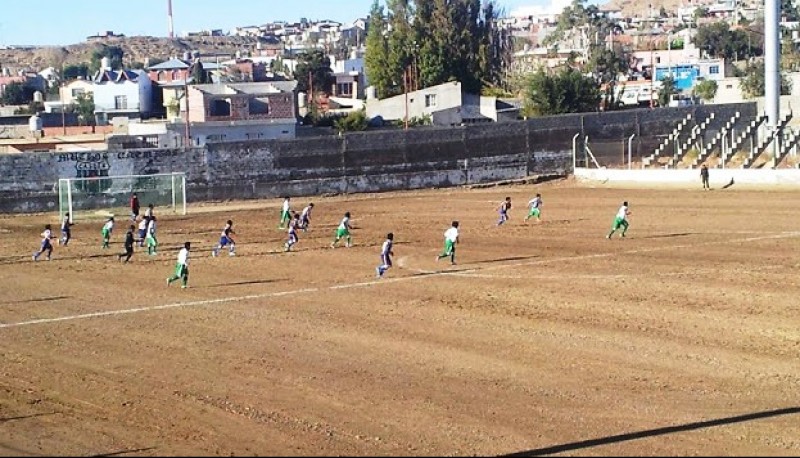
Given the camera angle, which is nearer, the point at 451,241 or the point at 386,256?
the point at 386,256

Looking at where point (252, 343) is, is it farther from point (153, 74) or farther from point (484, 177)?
point (153, 74)

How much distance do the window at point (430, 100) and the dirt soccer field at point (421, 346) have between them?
43.2 m

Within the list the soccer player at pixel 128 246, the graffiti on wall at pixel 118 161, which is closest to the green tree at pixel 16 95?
the graffiti on wall at pixel 118 161

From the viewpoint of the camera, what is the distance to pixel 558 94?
79562mm

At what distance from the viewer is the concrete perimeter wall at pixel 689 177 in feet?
160

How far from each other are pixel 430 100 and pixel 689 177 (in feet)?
106

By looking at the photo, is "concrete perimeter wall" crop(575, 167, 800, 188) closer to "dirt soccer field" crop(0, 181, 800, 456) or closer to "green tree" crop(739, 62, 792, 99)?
"dirt soccer field" crop(0, 181, 800, 456)

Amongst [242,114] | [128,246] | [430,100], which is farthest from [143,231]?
[430,100]

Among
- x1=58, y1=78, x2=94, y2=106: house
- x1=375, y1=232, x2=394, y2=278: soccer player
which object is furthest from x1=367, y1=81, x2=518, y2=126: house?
x1=375, y1=232, x2=394, y2=278: soccer player

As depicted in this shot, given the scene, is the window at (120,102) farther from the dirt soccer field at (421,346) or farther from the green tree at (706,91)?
the dirt soccer field at (421,346)

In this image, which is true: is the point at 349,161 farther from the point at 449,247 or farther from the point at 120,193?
the point at 449,247

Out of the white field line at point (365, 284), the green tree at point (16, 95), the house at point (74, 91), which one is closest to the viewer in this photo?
the white field line at point (365, 284)

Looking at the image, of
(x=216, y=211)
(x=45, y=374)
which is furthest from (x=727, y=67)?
(x=45, y=374)

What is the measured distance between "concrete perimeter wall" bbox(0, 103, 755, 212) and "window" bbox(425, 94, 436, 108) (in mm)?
21429
